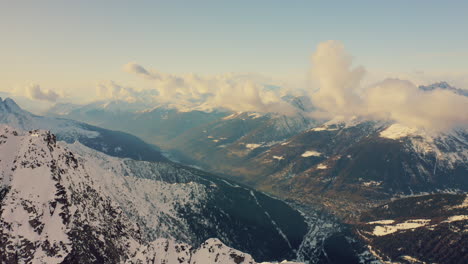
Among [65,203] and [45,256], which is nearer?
[45,256]

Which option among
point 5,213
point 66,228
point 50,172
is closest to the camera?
point 5,213

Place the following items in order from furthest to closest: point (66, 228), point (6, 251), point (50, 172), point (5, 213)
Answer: point (50, 172) → point (66, 228) → point (5, 213) → point (6, 251)

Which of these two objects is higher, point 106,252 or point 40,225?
point 40,225

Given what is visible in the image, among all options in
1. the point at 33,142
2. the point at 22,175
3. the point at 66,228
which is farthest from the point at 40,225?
the point at 33,142

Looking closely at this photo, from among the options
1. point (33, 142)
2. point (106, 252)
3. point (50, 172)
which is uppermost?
point (33, 142)

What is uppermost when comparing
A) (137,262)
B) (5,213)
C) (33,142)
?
(33,142)

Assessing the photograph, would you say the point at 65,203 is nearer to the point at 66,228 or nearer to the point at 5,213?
the point at 66,228

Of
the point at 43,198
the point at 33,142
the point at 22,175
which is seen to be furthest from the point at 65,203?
the point at 33,142

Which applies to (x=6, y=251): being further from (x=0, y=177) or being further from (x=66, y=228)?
(x=0, y=177)

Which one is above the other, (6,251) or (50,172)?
(50,172)

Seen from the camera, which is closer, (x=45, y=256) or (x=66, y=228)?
(x=45, y=256)
